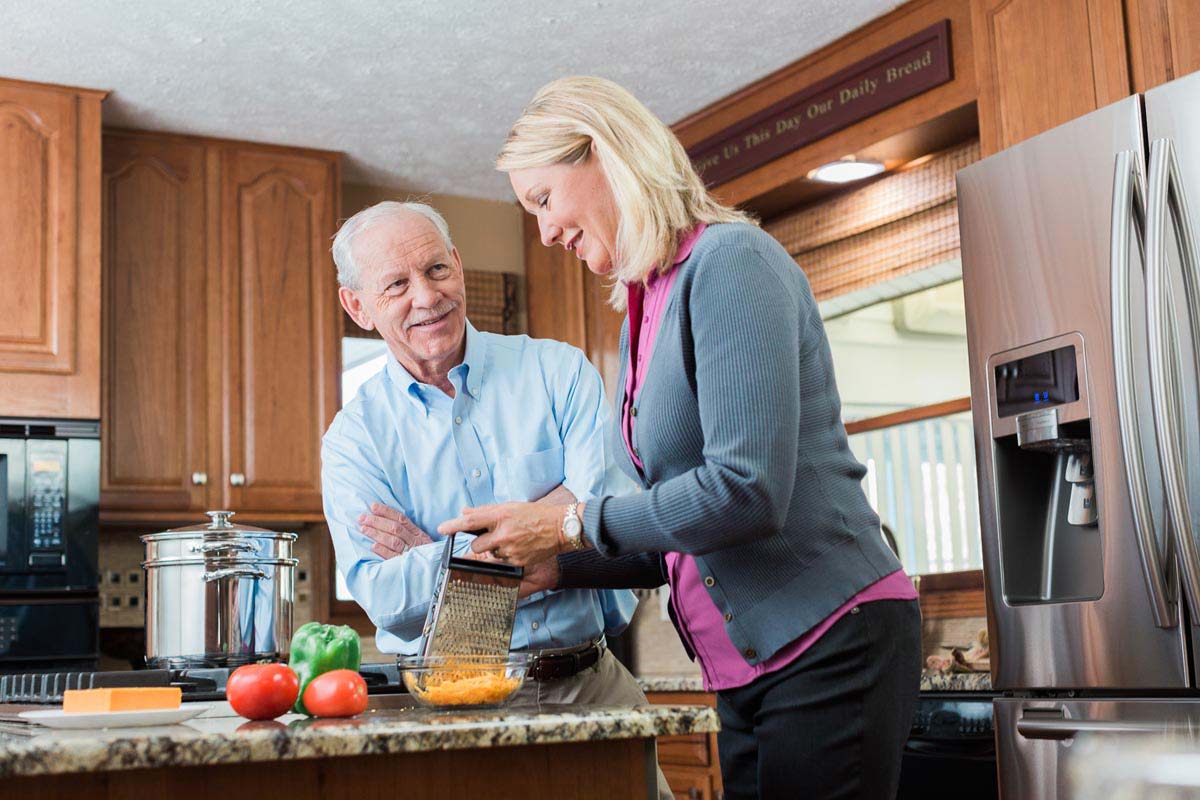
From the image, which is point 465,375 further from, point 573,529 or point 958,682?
point 958,682

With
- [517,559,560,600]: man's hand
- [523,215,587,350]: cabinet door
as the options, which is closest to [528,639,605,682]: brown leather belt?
[517,559,560,600]: man's hand

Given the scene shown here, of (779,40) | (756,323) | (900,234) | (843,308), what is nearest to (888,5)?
(779,40)

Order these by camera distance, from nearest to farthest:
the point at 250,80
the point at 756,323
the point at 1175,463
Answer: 1. the point at 756,323
2. the point at 1175,463
3. the point at 250,80

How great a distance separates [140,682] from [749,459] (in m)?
0.68

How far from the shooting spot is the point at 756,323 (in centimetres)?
134

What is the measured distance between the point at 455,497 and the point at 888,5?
2.01m

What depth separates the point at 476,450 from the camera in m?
1.96

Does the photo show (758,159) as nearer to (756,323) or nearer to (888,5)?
(888,5)

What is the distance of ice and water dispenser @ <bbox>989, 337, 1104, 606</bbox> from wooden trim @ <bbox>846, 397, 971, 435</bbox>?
694 mm

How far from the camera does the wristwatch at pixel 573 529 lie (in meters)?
1.39

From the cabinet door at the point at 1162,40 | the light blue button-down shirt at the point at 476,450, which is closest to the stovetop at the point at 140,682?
the light blue button-down shirt at the point at 476,450

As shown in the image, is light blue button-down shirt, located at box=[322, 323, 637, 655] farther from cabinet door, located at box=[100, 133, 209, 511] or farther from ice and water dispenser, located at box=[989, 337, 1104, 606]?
cabinet door, located at box=[100, 133, 209, 511]

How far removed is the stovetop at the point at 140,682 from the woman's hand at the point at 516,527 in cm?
27

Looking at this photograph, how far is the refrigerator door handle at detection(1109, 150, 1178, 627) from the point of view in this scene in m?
2.18
